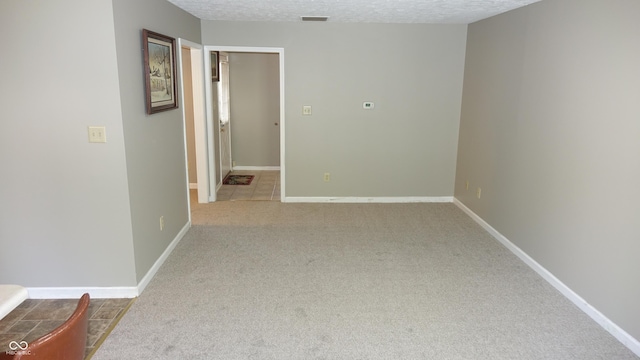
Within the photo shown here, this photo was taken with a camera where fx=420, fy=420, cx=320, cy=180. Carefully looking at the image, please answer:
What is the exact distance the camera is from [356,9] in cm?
404

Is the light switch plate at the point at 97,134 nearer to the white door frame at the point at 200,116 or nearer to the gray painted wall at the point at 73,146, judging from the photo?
the gray painted wall at the point at 73,146

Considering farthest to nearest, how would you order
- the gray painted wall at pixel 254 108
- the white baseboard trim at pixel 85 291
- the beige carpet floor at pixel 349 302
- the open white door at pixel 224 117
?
1. the gray painted wall at pixel 254 108
2. the open white door at pixel 224 117
3. the white baseboard trim at pixel 85 291
4. the beige carpet floor at pixel 349 302

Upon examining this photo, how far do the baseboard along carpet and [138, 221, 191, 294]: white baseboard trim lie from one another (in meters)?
2.13

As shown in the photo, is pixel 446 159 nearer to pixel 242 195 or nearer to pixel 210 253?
pixel 242 195

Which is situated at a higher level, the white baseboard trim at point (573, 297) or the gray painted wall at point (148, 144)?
the gray painted wall at point (148, 144)

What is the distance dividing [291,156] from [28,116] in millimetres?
3067

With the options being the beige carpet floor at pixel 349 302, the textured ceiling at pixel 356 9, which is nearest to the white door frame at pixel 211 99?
the textured ceiling at pixel 356 9

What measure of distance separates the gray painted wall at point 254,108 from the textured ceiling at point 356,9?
2440 millimetres

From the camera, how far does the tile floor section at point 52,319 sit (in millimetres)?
2559

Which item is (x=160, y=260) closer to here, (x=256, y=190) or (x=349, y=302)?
(x=349, y=302)

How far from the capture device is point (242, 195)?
5863 mm

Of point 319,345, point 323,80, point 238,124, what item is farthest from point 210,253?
point 238,124

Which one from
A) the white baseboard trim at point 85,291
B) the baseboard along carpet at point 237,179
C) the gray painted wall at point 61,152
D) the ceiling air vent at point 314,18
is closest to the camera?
the gray painted wall at point 61,152

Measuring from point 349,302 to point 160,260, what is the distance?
167cm
